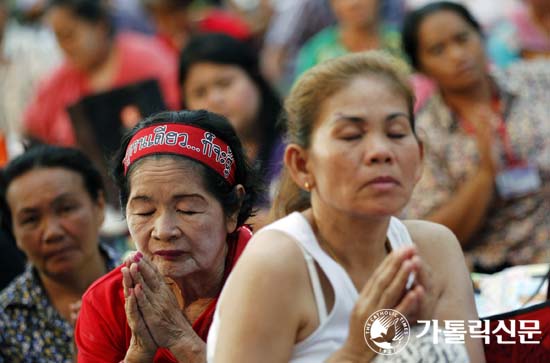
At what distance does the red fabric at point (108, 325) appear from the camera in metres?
2.89

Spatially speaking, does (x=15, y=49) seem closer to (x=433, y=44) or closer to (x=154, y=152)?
(x=433, y=44)

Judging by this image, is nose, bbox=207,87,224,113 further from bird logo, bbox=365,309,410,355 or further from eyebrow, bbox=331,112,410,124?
bird logo, bbox=365,309,410,355

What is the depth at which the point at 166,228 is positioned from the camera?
277 cm

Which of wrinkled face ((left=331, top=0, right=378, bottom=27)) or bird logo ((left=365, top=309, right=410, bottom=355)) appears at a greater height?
wrinkled face ((left=331, top=0, right=378, bottom=27))

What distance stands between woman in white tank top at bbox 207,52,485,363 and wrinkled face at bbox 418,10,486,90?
2462 millimetres

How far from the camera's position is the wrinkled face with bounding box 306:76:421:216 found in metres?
2.40

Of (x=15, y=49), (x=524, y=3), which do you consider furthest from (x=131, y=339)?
(x=15, y=49)

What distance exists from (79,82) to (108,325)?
4375mm

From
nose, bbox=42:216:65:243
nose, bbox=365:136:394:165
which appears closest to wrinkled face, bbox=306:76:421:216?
nose, bbox=365:136:394:165

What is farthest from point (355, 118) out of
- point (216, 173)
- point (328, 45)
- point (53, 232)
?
point (328, 45)

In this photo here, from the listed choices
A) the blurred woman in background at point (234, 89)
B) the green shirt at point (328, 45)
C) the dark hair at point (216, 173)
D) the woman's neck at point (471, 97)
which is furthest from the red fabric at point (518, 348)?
the green shirt at point (328, 45)

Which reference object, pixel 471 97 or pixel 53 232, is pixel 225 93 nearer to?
pixel 471 97

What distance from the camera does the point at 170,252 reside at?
9.18 ft

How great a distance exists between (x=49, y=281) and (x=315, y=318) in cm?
166
